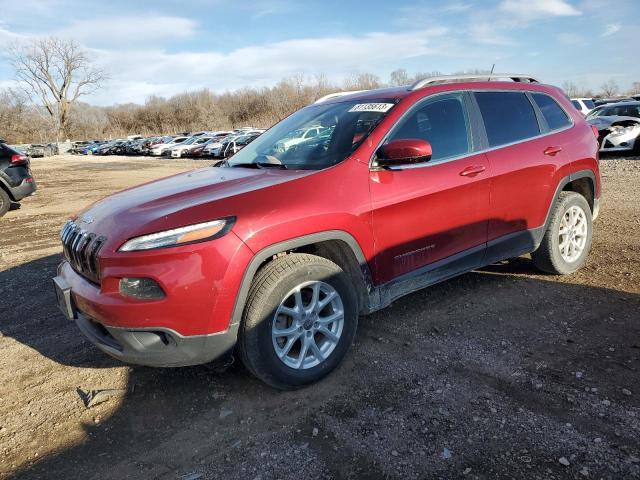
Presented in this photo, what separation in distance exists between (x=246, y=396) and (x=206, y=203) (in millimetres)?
1207

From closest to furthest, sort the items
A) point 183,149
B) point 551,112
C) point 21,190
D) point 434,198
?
1. point 434,198
2. point 551,112
3. point 21,190
4. point 183,149

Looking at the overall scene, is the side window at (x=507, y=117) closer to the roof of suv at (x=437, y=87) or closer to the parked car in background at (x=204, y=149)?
the roof of suv at (x=437, y=87)

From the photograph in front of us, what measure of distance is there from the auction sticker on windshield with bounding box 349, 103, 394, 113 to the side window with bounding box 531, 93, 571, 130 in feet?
5.90

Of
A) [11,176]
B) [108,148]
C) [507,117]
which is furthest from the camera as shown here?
[108,148]

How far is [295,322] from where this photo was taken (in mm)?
2926

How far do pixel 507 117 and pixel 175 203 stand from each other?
2.88 meters

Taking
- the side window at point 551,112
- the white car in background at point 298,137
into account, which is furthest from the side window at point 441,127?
the side window at point 551,112

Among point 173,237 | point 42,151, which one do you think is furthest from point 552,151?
point 42,151

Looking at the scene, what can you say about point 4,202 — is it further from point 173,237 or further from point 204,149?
point 204,149

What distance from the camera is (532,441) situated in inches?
95.3

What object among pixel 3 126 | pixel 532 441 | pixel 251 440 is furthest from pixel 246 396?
pixel 3 126

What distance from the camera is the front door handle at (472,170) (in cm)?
365

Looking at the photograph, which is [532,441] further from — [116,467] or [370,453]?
[116,467]

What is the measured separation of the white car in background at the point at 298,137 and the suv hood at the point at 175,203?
404 millimetres
